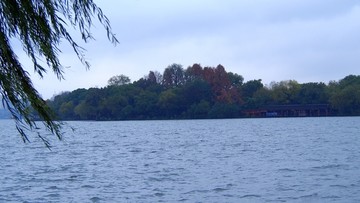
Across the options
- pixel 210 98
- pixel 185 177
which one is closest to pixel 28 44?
pixel 185 177

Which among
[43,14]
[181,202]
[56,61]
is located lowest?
[181,202]

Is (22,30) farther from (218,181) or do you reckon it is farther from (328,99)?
(328,99)

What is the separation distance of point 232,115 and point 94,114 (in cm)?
3345

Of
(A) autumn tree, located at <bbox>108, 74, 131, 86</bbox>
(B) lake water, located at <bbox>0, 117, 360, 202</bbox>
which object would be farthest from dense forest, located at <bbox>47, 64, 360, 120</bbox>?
(B) lake water, located at <bbox>0, 117, 360, 202</bbox>

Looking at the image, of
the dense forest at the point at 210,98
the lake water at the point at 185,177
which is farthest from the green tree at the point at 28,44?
the dense forest at the point at 210,98

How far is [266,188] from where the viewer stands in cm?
2305

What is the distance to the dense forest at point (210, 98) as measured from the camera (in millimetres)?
129775

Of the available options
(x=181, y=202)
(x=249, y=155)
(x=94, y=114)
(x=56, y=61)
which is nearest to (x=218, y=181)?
(x=181, y=202)

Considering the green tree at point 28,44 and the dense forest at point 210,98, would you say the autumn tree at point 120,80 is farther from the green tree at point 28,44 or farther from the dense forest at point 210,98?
the green tree at point 28,44

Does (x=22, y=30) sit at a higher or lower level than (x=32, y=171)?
higher

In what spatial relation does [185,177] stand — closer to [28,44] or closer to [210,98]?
[28,44]

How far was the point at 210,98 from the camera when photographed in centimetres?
13850

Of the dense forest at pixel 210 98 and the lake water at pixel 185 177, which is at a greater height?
the dense forest at pixel 210 98

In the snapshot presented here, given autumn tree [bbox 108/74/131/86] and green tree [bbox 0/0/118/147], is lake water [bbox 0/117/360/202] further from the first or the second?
autumn tree [bbox 108/74/131/86]
